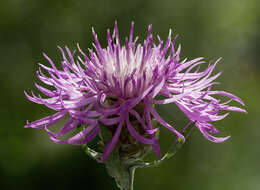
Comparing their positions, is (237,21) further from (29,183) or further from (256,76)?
(29,183)

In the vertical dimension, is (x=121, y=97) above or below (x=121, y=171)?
above

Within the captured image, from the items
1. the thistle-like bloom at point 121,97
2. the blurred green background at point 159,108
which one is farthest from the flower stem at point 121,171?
the blurred green background at point 159,108

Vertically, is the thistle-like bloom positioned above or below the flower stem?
above

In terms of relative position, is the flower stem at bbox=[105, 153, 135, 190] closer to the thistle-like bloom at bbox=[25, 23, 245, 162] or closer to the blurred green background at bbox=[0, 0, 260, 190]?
the thistle-like bloom at bbox=[25, 23, 245, 162]

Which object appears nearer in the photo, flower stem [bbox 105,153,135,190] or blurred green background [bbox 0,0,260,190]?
flower stem [bbox 105,153,135,190]

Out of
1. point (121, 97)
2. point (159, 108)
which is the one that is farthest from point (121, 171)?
point (159, 108)

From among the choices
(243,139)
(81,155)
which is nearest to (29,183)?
(81,155)

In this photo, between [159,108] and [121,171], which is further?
[159,108]

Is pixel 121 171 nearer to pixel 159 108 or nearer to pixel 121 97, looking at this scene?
pixel 121 97

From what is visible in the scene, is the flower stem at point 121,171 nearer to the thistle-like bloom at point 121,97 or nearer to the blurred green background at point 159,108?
the thistle-like bloom at point 121,97

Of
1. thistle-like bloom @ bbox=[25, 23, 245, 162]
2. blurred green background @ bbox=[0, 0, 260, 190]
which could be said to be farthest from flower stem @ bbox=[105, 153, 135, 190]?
blurred green background @ bbox=[0, 0, 260, 190]
